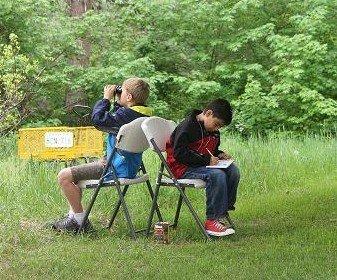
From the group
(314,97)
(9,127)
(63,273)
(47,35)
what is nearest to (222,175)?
(63,273)

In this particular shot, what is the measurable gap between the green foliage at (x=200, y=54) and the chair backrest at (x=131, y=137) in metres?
10.2

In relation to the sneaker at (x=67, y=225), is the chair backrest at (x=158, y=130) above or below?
above

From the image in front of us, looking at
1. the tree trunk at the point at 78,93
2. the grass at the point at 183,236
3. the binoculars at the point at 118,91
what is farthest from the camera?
the tree trunk at the point at 78,93

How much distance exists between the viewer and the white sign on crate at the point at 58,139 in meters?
8.48

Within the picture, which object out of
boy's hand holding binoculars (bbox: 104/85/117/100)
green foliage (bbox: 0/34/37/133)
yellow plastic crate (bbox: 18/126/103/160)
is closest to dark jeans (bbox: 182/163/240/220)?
boy's hand holding binoculars (bbox: 104/85/117/100)

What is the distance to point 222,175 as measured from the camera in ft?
18.0

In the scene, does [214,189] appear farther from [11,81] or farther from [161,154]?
[11,81]

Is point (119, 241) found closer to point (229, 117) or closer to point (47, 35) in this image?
point (229, 117)

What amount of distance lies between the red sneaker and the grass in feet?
0.20

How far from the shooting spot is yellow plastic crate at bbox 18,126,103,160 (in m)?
8.44

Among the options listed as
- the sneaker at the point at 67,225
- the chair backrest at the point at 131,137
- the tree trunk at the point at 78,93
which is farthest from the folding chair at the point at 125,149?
the tree trunk at the point at 78,93

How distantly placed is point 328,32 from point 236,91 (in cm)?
244

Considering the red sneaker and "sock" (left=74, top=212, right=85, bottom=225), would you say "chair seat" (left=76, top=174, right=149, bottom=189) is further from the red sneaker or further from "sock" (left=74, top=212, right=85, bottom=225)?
the red sneaker

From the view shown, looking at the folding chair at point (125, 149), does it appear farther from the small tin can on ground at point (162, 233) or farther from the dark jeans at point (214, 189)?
the dark jeans at point (214, 189)
